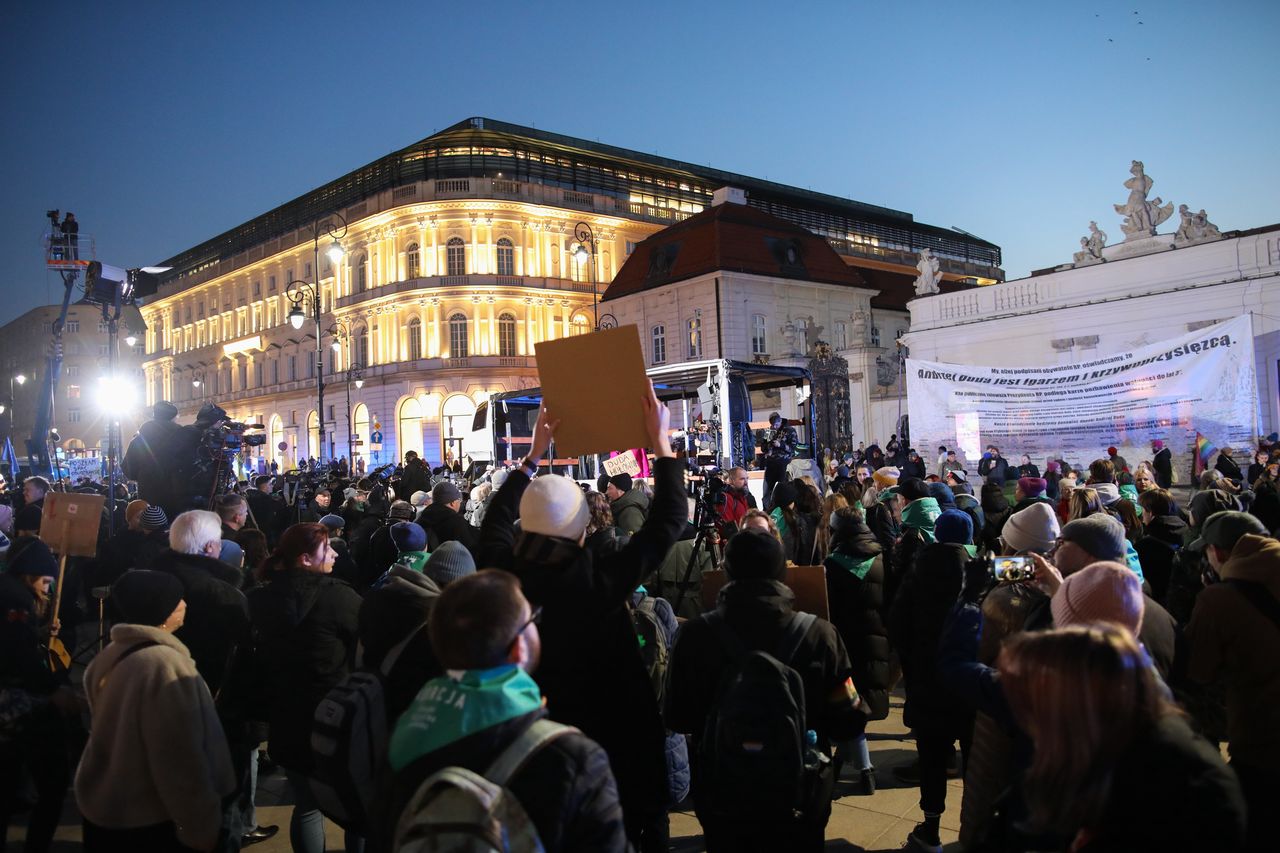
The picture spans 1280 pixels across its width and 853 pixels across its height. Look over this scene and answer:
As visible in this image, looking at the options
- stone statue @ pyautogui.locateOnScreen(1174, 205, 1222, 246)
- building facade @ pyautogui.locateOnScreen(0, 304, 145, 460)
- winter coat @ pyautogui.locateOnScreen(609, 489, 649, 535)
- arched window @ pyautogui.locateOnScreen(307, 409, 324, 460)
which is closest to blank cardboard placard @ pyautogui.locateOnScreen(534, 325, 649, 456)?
winter coat @ pyautogui.locateOnScreen(609, 489, 649, 535)

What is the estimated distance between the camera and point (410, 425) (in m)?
50.3

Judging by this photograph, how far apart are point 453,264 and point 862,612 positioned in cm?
4726

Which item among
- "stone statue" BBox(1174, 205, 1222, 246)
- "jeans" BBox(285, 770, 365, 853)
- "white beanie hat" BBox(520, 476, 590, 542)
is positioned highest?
"stone statue" BBox(1174, 205, 1222, 246)

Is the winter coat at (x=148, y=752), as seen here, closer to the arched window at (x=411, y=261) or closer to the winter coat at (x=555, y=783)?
the winter coat at (x=555, y=783)

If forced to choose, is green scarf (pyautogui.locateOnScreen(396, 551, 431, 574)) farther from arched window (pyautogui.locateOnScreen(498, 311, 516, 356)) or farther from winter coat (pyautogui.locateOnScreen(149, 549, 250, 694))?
arched window (pyautogui.locateOnScreen(498, 311, 516, 356))

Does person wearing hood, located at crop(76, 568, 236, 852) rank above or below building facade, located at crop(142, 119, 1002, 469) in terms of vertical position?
below

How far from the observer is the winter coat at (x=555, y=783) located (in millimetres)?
2033

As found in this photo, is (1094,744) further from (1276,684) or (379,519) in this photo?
(379,519)

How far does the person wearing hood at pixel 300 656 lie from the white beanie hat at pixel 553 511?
1.41 metres

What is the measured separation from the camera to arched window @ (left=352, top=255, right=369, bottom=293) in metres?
52.5

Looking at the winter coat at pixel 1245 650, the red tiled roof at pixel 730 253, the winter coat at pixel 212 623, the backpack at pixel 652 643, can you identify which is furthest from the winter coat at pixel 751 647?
the red tiled roof at pixel 730 253

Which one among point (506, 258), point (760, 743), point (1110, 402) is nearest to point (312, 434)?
point (506, 258)

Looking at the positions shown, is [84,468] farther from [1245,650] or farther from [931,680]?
[1245,650]

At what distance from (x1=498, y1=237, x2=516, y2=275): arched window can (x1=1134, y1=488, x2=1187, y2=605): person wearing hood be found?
46682mm
